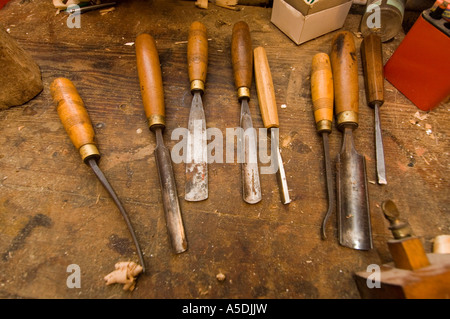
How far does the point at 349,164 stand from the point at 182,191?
0.60 m

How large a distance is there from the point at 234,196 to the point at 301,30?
0.88m

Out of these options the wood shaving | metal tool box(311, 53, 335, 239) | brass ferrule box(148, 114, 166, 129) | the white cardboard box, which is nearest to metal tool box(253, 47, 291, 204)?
metal tool box(311, 53, 335, 239)

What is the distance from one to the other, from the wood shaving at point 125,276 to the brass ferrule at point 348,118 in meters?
0.86

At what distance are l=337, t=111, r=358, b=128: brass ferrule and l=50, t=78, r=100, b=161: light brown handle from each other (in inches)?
35.5

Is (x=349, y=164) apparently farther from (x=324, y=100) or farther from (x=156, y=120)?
(x=156, y=120)

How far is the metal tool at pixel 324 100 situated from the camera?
3.13 feet

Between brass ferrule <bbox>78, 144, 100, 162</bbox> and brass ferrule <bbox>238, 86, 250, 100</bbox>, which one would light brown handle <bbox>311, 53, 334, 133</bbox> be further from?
brass ferrule <bbox>78, 144, 100, 162</bbox>

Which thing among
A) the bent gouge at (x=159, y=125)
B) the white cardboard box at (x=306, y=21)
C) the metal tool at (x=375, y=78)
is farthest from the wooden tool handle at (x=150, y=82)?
the metal tool at (x=375, y=78)

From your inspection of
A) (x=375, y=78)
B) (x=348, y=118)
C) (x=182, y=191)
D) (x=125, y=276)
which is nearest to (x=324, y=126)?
(x=348, y=118)

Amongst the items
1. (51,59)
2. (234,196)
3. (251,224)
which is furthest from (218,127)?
(51,59)

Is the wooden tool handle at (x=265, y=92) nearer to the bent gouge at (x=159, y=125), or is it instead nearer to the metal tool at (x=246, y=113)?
the metal tool at (x=246, y=113)

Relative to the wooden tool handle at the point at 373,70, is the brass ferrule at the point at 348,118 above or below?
below

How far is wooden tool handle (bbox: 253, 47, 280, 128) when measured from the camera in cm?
104
